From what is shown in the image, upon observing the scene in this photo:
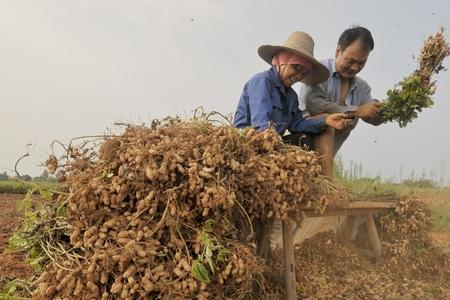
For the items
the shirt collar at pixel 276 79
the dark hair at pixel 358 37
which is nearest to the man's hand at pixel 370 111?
the dark hair at pixel 358 37

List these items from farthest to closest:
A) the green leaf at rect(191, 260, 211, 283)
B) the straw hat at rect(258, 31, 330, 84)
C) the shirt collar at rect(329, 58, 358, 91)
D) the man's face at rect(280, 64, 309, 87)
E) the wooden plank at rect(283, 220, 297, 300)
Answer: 1. the shirt collar at rect(329, 58, 358, 91)
2. the man's face at rect(280, 64, 309, 87)
3. the straw hat at rect(258, 31, 330, 84)
4. the wooden plank at rect(283, 220, 297, 300)
5. the green leaf at rect(191, 260, 211, 283)

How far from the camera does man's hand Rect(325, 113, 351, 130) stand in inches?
150

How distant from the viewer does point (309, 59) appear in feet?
12.4

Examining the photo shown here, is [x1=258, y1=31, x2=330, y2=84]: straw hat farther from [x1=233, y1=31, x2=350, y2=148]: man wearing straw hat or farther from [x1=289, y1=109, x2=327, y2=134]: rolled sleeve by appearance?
[x1=289, y1=109, x2=327, y2=134]: rolled sleeve

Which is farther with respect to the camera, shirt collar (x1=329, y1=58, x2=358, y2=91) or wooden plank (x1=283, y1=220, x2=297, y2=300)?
shirt collar (x1=329, y1=58, x2=358, y2=91)

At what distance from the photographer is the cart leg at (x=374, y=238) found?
412 centimetres

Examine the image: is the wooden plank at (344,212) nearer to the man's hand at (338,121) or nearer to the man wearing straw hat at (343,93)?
the man wearing straw hat at (343,93)

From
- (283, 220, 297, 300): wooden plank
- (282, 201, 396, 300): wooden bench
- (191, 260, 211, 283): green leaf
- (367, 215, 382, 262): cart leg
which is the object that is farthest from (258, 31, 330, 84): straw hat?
(191, 260, 211, 283): green leaf

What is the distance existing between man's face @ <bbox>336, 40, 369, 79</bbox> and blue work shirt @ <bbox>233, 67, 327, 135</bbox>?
0.60 m

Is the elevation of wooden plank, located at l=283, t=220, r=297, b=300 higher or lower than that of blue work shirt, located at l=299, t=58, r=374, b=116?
lower

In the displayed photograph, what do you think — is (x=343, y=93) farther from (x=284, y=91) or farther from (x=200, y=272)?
(x=200, y=272)

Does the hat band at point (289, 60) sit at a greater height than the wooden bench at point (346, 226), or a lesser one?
greater

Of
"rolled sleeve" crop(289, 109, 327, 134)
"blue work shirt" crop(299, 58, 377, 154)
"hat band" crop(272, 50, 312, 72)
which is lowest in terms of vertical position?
"rolled sleeve" crop(289, 109, 327, 134)

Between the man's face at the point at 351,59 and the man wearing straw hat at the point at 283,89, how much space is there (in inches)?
14.6
